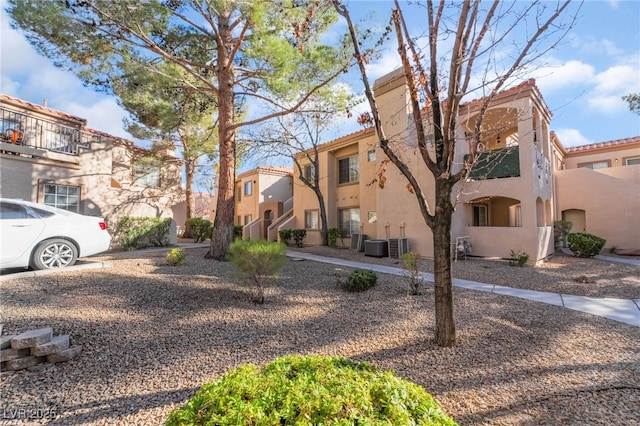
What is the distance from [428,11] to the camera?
165 inches

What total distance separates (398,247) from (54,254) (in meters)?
11.2

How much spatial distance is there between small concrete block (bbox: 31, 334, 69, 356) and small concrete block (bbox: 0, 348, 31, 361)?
0.09 meters

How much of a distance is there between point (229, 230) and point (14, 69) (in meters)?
7.20

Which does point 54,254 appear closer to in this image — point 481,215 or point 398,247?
point 398,247

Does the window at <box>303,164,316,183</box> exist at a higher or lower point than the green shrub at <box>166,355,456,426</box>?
higher

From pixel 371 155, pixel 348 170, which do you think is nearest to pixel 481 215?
pixel 371 155

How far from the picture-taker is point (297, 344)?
4.23 metres

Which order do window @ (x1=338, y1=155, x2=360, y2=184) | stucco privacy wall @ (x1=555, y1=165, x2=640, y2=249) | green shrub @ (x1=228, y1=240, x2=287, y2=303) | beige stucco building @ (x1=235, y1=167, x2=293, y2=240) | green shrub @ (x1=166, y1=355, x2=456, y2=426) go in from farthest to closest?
beige stucco building @ (x1=235, y1=167, x2=293, y2=240) → window @ (x1=338, y1=155, x2=360, y2=184) → stucco privacy wall @ (x1=555, y1=165, x2=640, y2=249) → green shrub @ (x1=228, y1=240, x2=287, y2=303) → green shrub @ (x1=166, y1=355, x2=456, y2=426)

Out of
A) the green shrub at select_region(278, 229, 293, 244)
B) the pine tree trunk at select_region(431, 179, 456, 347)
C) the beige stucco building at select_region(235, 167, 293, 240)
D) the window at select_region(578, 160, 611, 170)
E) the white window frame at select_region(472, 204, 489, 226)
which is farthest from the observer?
the beige stucco building at select_region(235, 167, 293, 240)

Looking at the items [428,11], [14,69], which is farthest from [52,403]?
[14,69]

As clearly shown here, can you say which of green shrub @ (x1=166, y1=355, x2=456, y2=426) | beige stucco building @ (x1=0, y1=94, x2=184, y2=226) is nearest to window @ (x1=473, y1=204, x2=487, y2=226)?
green shrub @ (x1=166, y1=355, x2=456, y2=426)

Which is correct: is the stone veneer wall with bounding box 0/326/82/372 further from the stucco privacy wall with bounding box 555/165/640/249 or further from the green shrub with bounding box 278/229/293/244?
the stucco privacy wall with bounding box 555/165/640/249

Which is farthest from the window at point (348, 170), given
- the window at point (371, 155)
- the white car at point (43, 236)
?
the white car at point (43, 236)

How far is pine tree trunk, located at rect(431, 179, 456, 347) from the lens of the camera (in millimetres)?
4125
